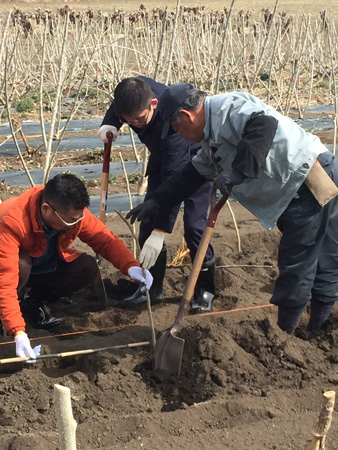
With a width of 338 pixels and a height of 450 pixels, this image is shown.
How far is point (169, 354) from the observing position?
10.7 feet

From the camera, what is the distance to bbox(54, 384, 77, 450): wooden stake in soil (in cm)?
187

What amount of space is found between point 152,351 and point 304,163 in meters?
1.37

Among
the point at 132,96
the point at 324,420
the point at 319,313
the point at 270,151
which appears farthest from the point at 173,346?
the point at 132,96

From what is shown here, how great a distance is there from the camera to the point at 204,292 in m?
4.10

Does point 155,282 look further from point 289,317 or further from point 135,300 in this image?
point 289,317

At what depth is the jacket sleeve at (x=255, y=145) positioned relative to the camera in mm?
2711

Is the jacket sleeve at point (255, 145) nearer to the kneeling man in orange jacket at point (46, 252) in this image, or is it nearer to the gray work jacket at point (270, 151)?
the gray work jacket at point (270, 151)

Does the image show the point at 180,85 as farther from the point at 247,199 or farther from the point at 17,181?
the point at 17,181

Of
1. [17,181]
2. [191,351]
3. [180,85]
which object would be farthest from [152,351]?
[17,181]

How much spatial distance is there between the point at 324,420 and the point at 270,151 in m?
1.31

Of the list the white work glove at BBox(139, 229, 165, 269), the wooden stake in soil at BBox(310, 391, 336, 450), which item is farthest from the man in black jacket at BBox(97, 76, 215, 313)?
the wooden stake in soil at BBox(310, 391, 336, 450)

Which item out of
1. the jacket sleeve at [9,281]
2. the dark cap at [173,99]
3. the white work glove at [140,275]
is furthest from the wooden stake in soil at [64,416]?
the white work glove at [140,275]

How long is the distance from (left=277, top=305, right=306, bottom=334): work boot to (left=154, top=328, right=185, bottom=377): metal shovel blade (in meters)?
0.61

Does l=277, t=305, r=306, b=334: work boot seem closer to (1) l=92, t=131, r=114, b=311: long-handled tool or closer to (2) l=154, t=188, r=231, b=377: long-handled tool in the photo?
(2) l=154, t=188, r=231, b=377: long-handled tool
